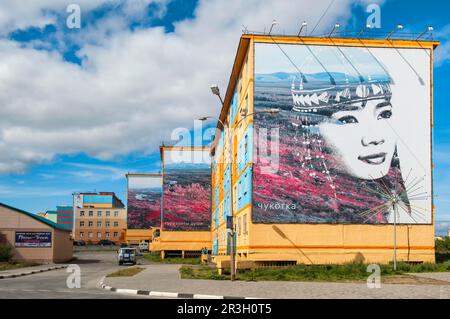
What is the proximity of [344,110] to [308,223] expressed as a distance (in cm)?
757

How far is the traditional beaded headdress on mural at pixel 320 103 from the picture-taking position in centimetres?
3397

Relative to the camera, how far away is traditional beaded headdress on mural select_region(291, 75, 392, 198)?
111ft

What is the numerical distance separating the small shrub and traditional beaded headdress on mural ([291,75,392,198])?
29705 millimetres

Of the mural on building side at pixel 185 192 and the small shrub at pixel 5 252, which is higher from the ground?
the mural on building side at pixel 185 192

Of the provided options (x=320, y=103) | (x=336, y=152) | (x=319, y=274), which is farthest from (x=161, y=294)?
(x=320, y=103)

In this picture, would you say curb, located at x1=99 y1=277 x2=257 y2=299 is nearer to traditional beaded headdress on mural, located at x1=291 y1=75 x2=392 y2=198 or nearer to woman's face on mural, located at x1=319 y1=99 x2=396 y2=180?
traditional beaded headdress on mural, located at x1=291 y1=75 x2=392 y2=198

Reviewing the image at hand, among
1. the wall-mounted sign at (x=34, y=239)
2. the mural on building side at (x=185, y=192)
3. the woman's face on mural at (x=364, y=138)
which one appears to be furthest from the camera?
the mural on building side at (x=185, y=192)

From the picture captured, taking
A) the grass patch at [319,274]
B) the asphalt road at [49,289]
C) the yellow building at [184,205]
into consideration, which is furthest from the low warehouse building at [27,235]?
the grass patch at [319,274]

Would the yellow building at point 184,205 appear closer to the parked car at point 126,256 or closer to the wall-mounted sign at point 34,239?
the parked car at point 126,256

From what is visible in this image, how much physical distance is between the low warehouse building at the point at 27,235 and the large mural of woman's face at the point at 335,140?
2650cm

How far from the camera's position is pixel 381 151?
3428cm

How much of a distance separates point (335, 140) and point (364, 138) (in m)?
1.88

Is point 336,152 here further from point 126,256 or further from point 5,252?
point 5,252
